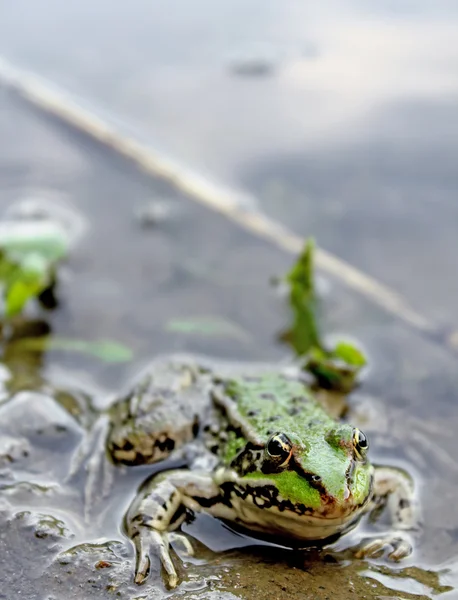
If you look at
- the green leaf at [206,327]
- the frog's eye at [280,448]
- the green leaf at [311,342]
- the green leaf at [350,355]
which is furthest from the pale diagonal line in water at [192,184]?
the frog's eye at [280,448]

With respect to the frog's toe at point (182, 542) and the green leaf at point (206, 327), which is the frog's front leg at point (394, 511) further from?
the green leaf at point (206, 327)

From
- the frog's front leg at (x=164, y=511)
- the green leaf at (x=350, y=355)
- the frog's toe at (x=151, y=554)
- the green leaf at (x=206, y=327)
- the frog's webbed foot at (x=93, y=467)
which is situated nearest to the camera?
the frog's toe at (x=151, y=554)

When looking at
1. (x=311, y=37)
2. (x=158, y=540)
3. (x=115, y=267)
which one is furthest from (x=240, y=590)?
(x=311, y=37)

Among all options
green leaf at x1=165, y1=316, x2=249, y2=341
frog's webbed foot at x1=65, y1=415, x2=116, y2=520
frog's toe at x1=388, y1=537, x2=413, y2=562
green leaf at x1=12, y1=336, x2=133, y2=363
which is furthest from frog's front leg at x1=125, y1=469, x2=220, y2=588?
green leaf at x1=165, y1=316, x2=249, y2=341

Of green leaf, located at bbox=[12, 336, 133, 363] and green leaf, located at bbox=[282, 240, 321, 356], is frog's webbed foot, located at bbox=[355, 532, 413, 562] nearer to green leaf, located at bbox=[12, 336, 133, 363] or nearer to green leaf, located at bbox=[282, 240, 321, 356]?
green leaf, located at bbox=[282, 240, 321, 356]

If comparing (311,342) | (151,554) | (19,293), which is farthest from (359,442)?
(19,293)

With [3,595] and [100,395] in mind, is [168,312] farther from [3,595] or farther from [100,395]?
[3,595]

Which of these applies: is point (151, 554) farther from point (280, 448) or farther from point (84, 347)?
point (84, 347)
